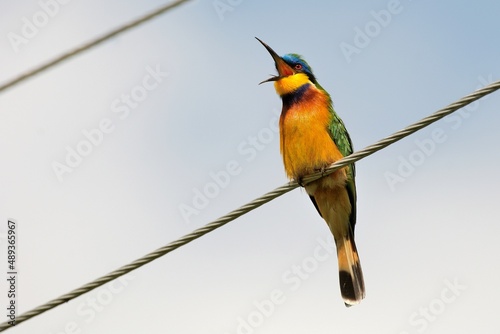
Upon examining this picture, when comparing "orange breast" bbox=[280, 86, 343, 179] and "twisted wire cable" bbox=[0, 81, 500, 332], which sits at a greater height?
"orange breast" bbox=[280, 86, 343, 179]

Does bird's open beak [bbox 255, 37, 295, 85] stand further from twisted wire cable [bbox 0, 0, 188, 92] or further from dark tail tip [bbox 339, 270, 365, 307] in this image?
twisted wire cable [bbox 0, 0, 188, 92]

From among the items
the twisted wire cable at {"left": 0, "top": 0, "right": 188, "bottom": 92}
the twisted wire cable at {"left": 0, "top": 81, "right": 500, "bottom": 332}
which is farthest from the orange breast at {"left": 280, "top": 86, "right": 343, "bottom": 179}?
the twisted wire cable at {"left": 0, "top": 0, "right": 188, "bottom": 92}

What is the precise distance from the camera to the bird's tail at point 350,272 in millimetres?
6695

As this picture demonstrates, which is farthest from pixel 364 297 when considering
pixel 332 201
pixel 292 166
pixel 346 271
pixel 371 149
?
pixel 371 149

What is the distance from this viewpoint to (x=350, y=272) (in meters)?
6.80

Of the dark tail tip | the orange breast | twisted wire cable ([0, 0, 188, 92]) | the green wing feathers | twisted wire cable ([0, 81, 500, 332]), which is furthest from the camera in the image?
the dark tail tip

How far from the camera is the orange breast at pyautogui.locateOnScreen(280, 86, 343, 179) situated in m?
6.24

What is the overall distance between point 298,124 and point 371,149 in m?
2.07

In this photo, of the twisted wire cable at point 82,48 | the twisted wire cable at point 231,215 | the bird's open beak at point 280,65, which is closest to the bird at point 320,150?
the bird's open beak at point 280,65

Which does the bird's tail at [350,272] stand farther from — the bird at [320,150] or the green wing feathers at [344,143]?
the green wing feathers at [344,143]

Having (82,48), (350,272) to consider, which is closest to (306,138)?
(350,272)

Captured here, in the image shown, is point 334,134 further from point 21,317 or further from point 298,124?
point 21,317

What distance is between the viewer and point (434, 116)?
13.6 ft

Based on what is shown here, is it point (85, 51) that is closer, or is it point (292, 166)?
point (85, 51)
